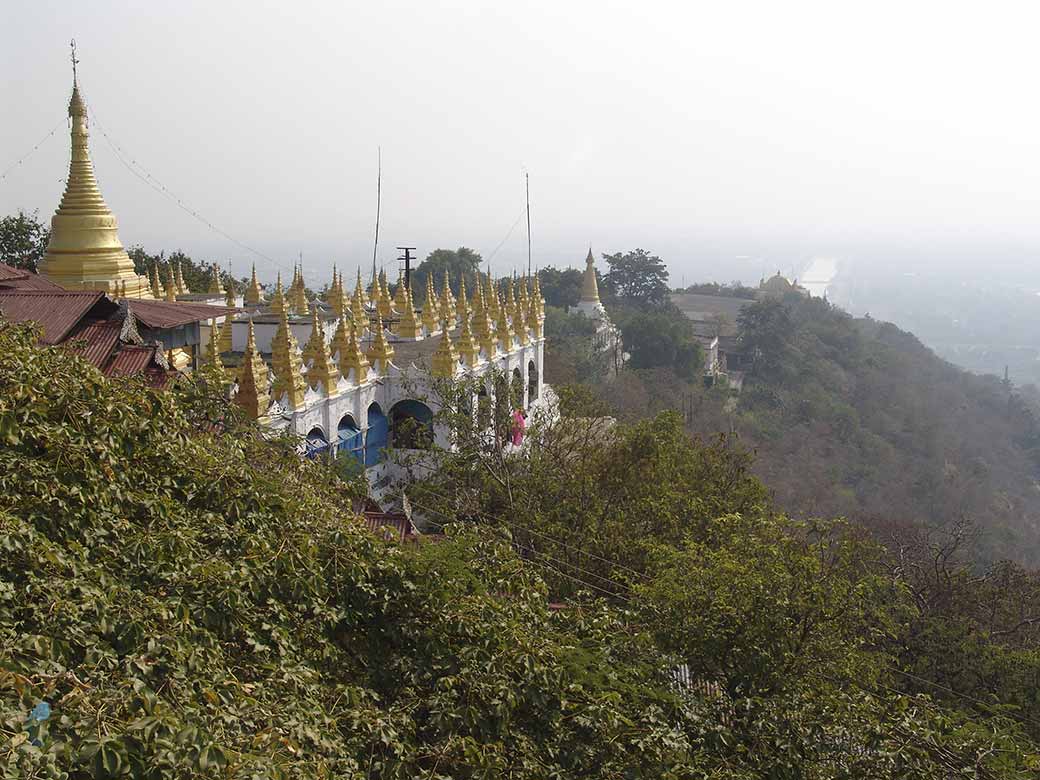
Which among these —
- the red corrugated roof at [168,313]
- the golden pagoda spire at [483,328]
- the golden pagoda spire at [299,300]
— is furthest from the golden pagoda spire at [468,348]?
the red corrugated roof at [168,313]

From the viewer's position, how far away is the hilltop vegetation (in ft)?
25.8

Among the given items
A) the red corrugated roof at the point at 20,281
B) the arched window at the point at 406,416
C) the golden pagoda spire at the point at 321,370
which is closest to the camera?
the red corrugated roof at the point at 20,281

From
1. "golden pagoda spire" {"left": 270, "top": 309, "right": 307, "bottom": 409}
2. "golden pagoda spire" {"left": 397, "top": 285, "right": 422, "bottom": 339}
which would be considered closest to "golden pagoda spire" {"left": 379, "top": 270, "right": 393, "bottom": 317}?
"golden pagoda spire" {"left": 397, "top": 285, "right": 422, "bottom": 339}

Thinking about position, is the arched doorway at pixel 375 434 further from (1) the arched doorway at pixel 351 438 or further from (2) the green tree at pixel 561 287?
(2) the green tree at pixel 561 287

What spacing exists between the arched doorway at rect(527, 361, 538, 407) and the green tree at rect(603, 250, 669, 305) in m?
61.0

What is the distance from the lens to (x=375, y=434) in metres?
30.0

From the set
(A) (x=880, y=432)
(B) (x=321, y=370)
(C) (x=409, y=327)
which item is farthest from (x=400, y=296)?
(A) (x=880, y=432)

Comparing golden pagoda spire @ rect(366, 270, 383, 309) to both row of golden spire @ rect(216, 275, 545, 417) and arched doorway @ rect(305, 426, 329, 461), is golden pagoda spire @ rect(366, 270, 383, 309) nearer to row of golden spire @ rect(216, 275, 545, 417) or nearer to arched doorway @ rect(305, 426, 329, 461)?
row of golden spire @ rect(216, 275, 545, 417)

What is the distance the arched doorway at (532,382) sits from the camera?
139ft

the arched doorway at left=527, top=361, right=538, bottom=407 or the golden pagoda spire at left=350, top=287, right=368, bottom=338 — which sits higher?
the golden pagoda spire at left=350, top=287, right=368, bottom=338

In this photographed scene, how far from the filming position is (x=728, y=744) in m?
11.4

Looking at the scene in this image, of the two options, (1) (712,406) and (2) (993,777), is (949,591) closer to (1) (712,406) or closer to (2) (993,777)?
(2) (993,777)

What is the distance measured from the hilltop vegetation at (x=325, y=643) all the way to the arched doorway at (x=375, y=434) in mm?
13801

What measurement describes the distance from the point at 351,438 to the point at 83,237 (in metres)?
10.6
